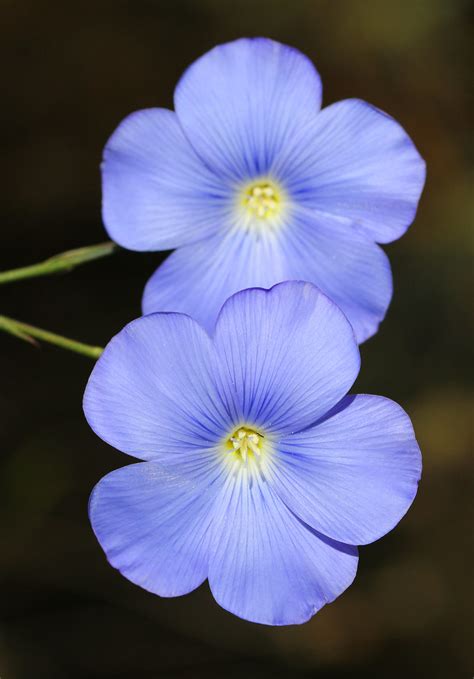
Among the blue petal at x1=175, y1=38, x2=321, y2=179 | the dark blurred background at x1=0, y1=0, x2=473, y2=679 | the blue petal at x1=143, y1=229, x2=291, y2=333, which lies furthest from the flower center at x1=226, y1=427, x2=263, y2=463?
the dark blurred background at x1=0, y1=0, x2=473, y2=679

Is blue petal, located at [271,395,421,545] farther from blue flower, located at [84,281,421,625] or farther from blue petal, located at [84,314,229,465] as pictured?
blue petal, located at [84,314,229,465]

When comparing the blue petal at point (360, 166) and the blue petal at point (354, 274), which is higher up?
the blue petal at point (360, 166)

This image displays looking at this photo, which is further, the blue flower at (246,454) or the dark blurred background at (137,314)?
the dark blurred background at (137,314)

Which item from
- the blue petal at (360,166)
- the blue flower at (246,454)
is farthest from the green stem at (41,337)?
the blue petal at (360,166)

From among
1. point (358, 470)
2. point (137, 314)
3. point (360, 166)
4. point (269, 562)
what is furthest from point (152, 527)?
point (137, 314)

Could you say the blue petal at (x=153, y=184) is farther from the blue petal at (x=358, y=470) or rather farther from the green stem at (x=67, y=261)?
the blue petal at (x=358, y=470)

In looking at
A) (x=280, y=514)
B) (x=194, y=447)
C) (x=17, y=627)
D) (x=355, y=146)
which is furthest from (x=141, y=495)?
(x=17, y=627)

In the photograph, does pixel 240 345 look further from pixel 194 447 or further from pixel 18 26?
pixel 18 26

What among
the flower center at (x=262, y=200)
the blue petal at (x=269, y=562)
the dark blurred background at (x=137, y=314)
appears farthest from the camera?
the dark blurred background at (x=137, y=314)
